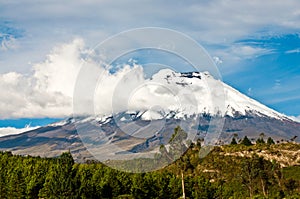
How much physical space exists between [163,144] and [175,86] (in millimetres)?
10598

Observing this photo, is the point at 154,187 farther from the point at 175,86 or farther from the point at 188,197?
the point at 175,86

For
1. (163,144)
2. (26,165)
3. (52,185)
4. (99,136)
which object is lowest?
(99,136)

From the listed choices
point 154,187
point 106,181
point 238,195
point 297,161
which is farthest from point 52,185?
point 297,161

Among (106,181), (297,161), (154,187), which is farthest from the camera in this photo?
(297,161)

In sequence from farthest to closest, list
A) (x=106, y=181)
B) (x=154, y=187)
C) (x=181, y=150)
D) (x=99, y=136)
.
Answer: (x=154, y=187) → (x=106, y=181) → (x=181, y=150) → (x=99, y=136)

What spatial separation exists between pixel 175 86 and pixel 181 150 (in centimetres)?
1725

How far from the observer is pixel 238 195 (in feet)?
331

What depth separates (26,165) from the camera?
10731 cm

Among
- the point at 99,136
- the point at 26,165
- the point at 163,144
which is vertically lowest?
the point at 99,136

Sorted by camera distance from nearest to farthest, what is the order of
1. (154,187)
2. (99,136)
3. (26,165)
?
(99,136) → (154,187) → (26,165)

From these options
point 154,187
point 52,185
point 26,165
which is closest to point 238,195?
point 154,187

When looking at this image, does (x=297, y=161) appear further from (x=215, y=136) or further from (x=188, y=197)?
(x=215, y=136)

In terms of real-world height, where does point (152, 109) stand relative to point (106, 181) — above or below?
below

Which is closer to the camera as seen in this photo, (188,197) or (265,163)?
(188,197)
